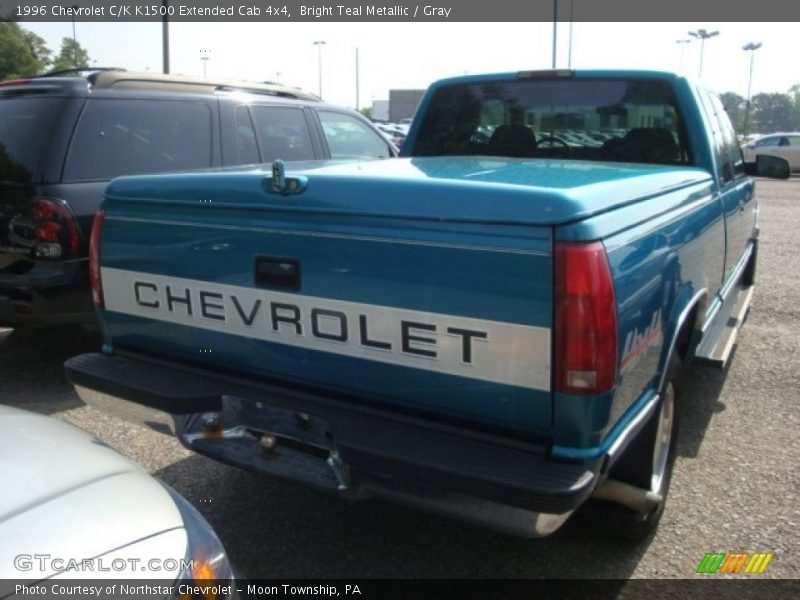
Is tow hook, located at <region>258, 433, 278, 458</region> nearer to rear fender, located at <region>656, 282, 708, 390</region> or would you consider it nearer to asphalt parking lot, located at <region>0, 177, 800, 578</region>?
asphalt parking lot, located at <region>0, 177, 800, 578</region>

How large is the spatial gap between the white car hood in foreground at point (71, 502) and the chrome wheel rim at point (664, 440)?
2.00 meters

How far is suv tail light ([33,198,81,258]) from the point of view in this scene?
14.8 feet

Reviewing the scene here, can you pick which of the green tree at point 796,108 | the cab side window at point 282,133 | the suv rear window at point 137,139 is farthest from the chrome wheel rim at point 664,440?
the green tree at point 796,108

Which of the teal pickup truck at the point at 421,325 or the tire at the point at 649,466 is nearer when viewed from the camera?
the teal pickup truck at the point at 421,325

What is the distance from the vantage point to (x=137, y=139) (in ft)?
17.0

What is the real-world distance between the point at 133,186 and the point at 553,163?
6.20 ft

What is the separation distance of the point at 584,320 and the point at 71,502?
148cm

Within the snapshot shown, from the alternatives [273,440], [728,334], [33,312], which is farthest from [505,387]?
[33,312]

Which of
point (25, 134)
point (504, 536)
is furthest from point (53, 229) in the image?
point (504, 536)

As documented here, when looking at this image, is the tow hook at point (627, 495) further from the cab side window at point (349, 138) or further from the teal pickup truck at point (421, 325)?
the cab side window at point (349, 138)

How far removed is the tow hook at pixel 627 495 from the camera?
2709 mm

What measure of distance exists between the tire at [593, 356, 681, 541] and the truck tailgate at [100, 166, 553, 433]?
0.77 metres

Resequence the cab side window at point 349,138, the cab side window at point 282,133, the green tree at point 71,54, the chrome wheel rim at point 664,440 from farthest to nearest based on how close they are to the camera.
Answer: the green tree at point 71,54, the cab side window at point 349,138, the cab side window at point 282,133, the chrome wheel rim at point 664,440

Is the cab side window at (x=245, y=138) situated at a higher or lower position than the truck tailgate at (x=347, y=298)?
higher
